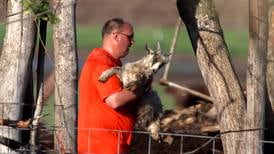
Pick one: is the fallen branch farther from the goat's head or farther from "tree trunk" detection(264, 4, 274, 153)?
"tree trunk" detection(264, 4, 274, 153)

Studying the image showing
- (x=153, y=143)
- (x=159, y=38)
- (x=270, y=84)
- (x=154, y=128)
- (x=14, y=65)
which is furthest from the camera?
(x=159, y=38)

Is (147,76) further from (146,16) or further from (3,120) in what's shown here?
(146,16)

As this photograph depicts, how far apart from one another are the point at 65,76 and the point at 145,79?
0.63 m

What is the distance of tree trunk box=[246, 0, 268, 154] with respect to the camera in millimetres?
9867

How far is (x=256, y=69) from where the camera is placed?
987 cm

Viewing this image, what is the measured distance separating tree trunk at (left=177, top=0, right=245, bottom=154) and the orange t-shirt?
31.9 inches

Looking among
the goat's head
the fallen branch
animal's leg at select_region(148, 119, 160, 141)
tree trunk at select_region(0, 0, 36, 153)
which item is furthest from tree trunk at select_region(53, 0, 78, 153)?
animal's leg at select_region(148, 119, 160, 141)

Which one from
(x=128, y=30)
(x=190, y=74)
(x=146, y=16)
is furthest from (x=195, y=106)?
(x=146, y=16)

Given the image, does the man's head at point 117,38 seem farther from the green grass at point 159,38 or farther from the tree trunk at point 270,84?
the green grass at point 159,38

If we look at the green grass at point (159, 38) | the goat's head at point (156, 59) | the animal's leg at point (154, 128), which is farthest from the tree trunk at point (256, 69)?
the green grass at point (159, 38)

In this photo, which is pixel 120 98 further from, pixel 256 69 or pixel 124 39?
pixel 256 69

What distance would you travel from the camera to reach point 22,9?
10.6 metres

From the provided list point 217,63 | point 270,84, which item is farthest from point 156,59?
point 270,84

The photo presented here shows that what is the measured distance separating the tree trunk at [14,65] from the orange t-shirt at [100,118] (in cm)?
51
